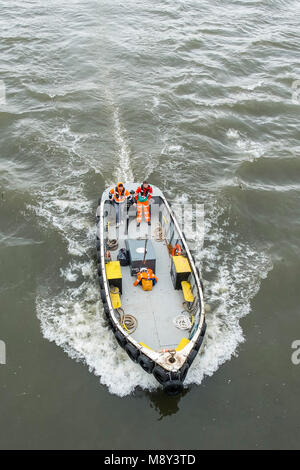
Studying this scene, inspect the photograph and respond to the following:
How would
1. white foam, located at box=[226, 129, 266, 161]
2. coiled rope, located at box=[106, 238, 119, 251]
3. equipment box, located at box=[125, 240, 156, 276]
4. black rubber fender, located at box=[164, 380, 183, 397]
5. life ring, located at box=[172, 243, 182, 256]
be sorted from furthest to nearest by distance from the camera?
white foam, located at box=[226, 129, 266, 161], coiled rope, located at box=[106, 238, 119, 251], life ring, located at box=[172, 243, 182, 256], equipment box, located at box=[125, 240, 156, 276], black rubber fender, located at box=[164, 380, 183, 397]

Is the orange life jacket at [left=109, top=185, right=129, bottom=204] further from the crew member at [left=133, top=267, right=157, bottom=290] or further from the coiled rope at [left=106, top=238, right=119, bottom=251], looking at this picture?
the crew member at [left=133, top=267, right=157, bottom=290]

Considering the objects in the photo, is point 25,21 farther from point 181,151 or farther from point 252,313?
point 252,313

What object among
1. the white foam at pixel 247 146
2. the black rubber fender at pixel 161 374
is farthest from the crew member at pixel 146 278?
the white foam at pixel 247 146

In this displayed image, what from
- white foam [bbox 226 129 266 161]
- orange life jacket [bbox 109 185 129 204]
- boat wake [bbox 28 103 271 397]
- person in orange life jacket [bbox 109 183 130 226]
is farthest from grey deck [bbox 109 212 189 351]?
white foam [bbox 226 129 266 161]

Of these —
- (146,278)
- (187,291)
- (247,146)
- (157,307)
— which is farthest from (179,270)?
(247,146)

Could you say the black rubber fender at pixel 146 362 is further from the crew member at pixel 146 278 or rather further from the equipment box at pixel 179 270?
the equipment box at pixel 179 270
